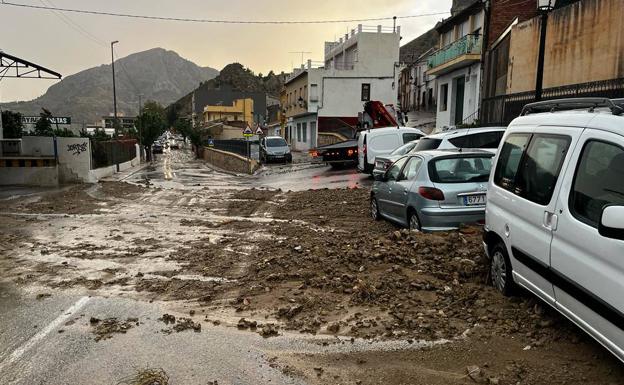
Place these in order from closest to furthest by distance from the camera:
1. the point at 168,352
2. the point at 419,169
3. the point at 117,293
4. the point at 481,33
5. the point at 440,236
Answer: the point at 168,352 → the point at 117,293 → the point at 440,236 → the point at 419,169 → the point at 481,33

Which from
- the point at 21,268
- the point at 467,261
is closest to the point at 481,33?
the point at 467,261

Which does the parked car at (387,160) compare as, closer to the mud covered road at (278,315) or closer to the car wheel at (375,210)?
the car wheel at (375,210)

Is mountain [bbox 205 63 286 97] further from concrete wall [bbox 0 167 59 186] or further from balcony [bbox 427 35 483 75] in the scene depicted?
concrete wall [bbox 0 167 59 186]

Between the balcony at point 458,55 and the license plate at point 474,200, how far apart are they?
2096 centimetres

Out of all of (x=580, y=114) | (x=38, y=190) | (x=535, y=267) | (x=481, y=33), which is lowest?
(x=38, y=190)

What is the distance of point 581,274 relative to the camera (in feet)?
11.9

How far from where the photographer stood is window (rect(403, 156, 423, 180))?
28.0 ft

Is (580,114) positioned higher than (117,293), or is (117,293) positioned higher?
(580,114)

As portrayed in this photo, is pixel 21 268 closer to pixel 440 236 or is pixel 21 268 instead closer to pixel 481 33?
pixel 440 236

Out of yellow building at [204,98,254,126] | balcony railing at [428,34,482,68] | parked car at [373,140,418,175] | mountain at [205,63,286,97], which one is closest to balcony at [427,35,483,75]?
balcony railing at [428,34,482,68]

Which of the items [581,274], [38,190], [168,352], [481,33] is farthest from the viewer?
[481,33]

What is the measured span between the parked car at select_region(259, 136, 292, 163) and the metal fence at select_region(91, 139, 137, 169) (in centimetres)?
931

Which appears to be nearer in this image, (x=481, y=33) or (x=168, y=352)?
(x=168, y=352)

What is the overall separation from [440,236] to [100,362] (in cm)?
481
